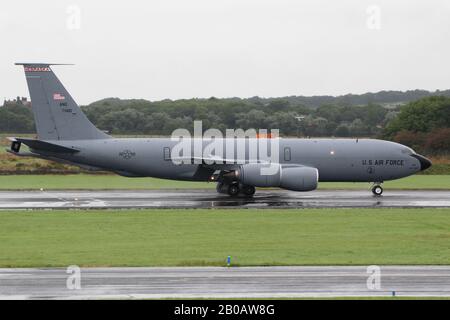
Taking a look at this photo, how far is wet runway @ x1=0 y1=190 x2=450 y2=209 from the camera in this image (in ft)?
120

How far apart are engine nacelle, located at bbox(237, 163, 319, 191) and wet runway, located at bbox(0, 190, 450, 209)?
83 centimetres

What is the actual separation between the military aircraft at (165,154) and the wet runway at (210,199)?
47.7 inches

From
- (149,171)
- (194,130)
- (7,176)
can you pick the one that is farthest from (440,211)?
(194,130)

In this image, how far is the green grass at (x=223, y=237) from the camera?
72.4 ft

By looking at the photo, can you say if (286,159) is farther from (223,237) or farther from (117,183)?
(223,237)

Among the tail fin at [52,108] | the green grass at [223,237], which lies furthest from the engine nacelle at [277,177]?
the tail fin at [52,108]

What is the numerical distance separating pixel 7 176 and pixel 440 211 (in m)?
35.7

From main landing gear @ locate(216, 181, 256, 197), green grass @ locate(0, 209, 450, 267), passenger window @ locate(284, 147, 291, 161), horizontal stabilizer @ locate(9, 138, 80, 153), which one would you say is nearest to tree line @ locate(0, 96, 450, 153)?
passenger window @ locate(284, 147, 291, 161)

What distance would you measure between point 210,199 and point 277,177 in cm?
373

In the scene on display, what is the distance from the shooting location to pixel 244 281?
61.6ft

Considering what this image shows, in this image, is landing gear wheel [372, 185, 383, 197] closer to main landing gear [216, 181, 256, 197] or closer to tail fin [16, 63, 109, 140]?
main landing gear [216, 181, 256, 197]

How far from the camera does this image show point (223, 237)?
26328 millimetres
